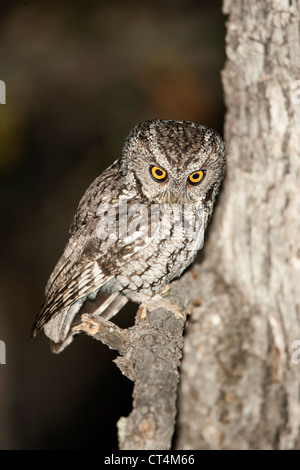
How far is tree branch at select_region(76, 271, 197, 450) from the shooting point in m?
1.90

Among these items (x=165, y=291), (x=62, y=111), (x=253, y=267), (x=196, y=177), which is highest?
(x=62, y=111)

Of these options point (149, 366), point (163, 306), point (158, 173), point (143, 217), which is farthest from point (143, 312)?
point (158, 173)

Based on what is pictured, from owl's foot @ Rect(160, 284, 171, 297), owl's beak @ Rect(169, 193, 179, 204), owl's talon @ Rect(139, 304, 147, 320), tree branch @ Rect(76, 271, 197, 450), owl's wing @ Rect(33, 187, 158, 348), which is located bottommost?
tree branch @ Rect(76, 271, 197, 450)

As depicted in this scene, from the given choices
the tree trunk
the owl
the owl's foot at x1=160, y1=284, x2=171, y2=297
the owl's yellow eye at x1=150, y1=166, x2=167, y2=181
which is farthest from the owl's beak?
the owl's foot at x1=160, y1=284, x2=171, y2=297

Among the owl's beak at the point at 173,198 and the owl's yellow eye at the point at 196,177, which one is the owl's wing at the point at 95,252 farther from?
the owl's yellow eye at the point at 196,177

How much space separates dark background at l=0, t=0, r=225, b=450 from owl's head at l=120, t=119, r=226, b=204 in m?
1.90

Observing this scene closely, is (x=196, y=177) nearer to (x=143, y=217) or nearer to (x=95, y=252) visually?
(x=143, y=217)

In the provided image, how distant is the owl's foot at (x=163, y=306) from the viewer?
10.1 feet

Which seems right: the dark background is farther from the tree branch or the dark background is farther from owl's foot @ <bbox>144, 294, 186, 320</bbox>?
the tree branch

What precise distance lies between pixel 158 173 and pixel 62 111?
8.38 feet

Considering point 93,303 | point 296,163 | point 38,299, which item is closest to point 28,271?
point 38,299

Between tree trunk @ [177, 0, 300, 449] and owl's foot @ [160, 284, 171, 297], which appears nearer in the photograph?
tree trunk @ [177, 0, 300, 449]

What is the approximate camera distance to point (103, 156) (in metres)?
4.75

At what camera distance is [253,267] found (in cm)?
333
